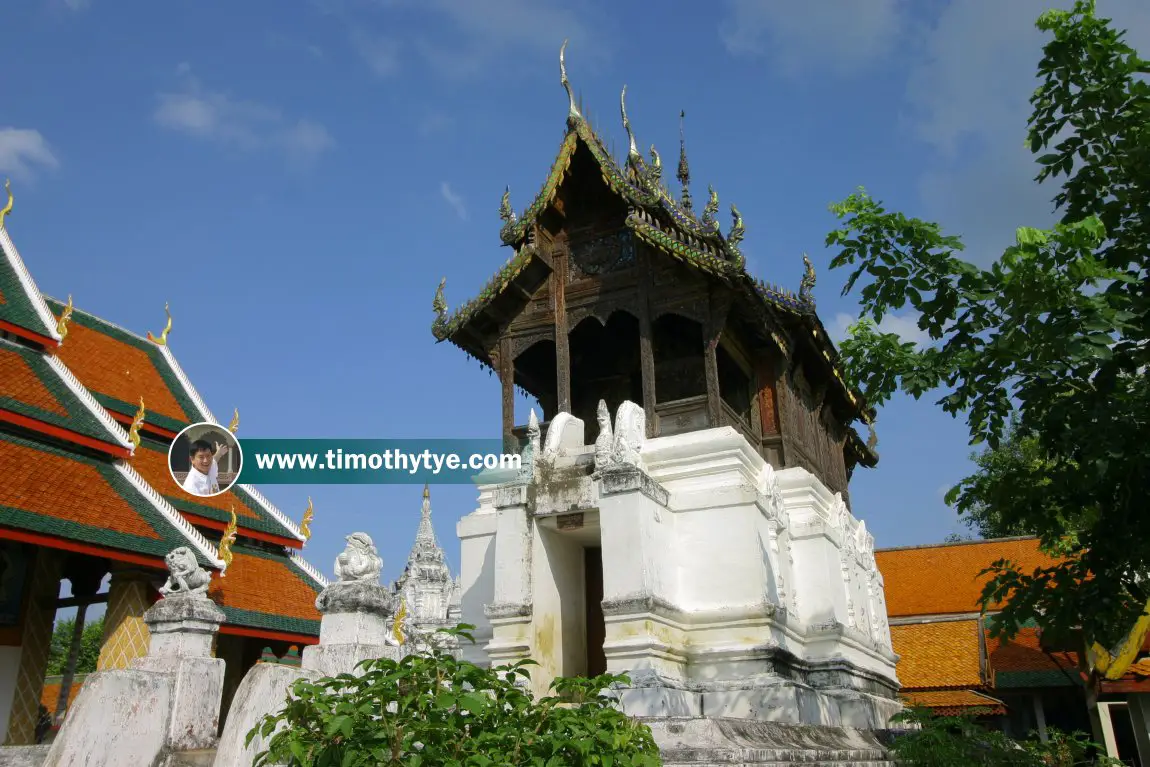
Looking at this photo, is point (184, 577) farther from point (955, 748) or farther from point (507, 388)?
point (955, 748)

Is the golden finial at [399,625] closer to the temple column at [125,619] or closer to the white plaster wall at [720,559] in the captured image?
the temple column at [125,619]

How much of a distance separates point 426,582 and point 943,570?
42.2 feet

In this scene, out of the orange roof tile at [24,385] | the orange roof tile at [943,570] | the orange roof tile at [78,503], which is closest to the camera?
the orange roof tile at [78,503]

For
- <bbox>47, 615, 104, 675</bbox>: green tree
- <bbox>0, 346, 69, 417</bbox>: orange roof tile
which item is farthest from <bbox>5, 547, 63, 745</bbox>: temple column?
<bbox>47, 615, 104, 675</bbox>: green tree

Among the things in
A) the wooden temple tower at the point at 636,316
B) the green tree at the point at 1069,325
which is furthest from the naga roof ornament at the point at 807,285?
the green tree at the point at 1069,325

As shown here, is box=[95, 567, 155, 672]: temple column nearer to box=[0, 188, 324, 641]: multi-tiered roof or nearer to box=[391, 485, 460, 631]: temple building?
box=[0, 188, 324, 641]: multi-tiered roof

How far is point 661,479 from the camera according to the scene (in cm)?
1002

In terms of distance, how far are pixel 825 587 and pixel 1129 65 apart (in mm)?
6822

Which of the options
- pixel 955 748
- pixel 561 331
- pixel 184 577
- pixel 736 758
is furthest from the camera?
pixel 561 331

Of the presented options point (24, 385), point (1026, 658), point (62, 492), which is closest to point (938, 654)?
point (1026, 658)

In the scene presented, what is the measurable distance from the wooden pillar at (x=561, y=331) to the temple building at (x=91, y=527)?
4348mm

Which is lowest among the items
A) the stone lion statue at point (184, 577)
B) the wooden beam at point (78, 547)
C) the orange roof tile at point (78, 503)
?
the stone lion statue at point (184, 577)

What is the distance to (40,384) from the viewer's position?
12.3m

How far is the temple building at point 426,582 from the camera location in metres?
13.5
